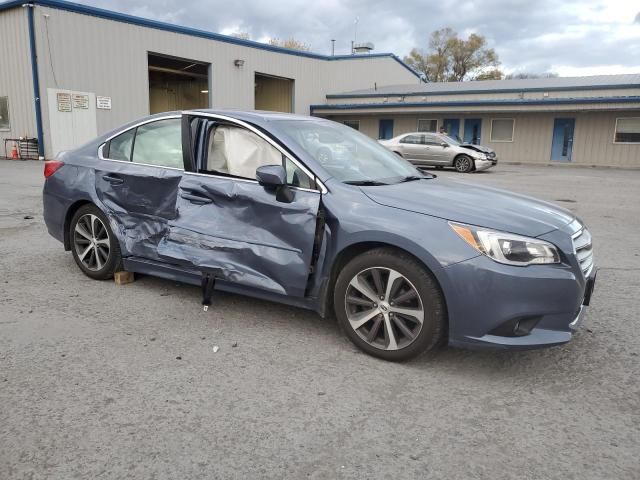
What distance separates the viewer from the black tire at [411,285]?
3186 mm

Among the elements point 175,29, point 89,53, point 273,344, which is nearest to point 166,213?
point 273,344

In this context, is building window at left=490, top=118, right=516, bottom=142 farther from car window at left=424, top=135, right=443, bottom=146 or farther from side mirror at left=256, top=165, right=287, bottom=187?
side mirror at left=256, top=165, right=287, bottom=187

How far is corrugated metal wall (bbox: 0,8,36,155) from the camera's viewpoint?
19203mm

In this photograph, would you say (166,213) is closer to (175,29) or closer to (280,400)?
(280,400)

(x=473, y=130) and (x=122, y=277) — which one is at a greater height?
(x=473, y=130)

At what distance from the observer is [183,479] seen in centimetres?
225

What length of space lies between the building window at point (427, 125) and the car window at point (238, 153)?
28.4m

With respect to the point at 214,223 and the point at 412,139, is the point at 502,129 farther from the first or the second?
the point at 214,223

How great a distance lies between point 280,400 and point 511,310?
53.8 inches

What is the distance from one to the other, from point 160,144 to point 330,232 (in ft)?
6.24

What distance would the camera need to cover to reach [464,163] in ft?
68.1

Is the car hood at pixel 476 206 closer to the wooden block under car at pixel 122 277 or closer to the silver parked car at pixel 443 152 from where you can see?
the wooden block under car at pixel 122 277

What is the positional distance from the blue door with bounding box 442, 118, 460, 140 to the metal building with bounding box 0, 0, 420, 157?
10.3 metres

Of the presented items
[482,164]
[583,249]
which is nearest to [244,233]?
[583,249]
